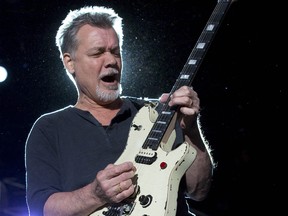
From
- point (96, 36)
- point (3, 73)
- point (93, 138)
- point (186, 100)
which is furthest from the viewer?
point (3, 73)

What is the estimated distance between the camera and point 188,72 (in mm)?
2396

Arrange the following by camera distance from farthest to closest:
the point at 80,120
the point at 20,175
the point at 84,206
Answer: the point at 20,175 → the point at 80,120 → the point at 84,206

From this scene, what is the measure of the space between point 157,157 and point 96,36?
79cm

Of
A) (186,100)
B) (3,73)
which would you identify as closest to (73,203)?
(186,100)

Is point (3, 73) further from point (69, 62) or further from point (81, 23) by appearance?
point (81, 23)

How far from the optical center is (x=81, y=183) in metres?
2.33

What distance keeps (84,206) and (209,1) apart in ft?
8.77

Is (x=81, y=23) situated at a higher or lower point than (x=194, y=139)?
higher

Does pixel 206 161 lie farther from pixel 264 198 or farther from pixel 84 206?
pixel 264 198

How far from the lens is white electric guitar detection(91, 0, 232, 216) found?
204 cm

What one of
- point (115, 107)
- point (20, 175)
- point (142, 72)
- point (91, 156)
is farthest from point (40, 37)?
point (91, 156)

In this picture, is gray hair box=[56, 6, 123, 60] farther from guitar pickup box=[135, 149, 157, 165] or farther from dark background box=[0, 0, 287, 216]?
dark background box=[0, 0, 287, 216]

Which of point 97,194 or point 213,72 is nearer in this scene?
point 97,194

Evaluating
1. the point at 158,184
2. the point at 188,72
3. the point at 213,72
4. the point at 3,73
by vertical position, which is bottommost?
the point at 3,73
